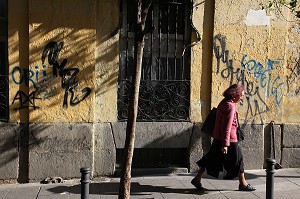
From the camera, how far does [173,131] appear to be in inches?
282

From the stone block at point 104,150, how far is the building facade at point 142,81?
2cm

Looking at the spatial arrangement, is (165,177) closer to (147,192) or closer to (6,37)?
(147,192)

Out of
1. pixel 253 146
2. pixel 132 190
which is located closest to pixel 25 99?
pixel 132 190

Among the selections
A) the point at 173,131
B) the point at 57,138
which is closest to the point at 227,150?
the point at 173,131

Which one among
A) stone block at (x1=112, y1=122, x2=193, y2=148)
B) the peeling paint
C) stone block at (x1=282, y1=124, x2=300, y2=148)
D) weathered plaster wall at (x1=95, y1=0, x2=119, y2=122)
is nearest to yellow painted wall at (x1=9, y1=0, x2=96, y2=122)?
weathered plaster wall at (x1=95, y1=0, x2=119, y2=122)

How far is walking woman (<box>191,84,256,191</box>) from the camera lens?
589cm

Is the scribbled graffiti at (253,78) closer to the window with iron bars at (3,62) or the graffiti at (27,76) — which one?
the graffiti at (27,76)

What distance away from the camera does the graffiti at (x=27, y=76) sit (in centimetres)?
659

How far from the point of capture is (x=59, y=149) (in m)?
6.71

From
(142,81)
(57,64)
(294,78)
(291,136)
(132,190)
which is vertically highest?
(57,64)

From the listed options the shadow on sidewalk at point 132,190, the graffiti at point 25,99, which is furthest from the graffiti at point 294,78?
the graffiti at point 25,99

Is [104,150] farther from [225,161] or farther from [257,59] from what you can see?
[257,59]

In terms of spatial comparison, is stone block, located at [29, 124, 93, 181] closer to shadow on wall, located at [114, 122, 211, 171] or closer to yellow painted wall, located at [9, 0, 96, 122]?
yellow painted wall, located at [9, 0, 96, 122]

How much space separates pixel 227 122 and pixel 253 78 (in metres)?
1.95
